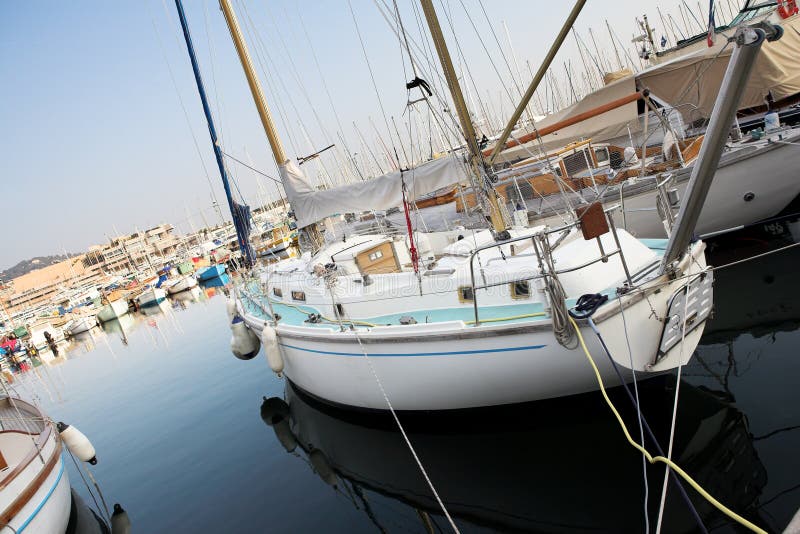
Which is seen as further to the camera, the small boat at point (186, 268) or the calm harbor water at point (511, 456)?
the small boat at point (186, 268)

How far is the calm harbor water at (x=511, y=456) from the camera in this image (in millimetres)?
4027

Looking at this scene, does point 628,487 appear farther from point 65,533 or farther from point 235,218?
point 235,218

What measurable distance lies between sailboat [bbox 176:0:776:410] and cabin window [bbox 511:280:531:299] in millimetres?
12

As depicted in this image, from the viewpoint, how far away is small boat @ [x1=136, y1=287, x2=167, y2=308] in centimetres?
3728

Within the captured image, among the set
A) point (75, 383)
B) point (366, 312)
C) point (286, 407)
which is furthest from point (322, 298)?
point (75, 383)

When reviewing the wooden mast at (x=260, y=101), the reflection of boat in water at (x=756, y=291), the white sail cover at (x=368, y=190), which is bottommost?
the reflection of boat in water at (x=756, y=291)

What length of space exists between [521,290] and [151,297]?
38631 mm

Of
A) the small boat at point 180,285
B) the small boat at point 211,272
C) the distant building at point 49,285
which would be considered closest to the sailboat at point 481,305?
the small boat at point 211,272

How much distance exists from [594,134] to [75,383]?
19.8 m

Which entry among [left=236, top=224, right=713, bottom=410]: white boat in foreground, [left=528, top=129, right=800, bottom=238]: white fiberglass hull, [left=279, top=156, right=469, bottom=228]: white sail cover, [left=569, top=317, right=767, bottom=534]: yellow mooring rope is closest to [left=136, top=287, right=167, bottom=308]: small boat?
[left=279, top=156, right=469, bottom=228]: white sail cover

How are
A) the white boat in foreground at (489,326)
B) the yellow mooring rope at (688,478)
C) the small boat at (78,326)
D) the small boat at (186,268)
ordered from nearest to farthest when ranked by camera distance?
the yellow mooring rope at (688,478) < the white boat in foreground at (489,326) < the small boat at (78,326) < the small boat at (186,268)

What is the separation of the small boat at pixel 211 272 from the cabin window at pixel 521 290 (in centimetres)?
3898

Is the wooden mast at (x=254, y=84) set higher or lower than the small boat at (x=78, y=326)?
higher

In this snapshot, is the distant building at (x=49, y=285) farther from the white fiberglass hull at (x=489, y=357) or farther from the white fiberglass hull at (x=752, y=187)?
the white fiberglass hull at (x=752, y=187)
